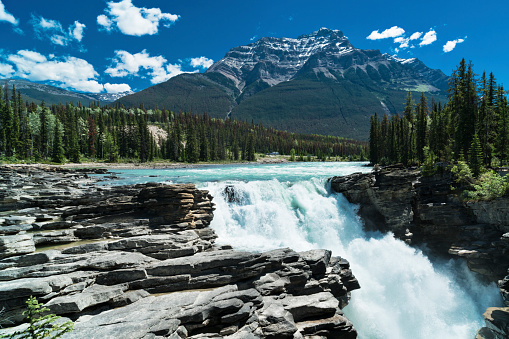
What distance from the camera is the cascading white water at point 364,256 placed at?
56.6ft

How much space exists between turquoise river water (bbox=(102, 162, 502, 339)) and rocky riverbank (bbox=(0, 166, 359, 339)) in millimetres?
4477

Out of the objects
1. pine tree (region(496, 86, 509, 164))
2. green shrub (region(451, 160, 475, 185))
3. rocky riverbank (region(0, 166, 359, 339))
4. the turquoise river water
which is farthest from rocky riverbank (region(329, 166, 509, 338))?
pine tree (region(496, 86, 509, 164))

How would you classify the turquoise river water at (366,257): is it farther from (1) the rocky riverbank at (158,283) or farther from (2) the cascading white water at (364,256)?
(1) the rocky riverbank at (158,283)

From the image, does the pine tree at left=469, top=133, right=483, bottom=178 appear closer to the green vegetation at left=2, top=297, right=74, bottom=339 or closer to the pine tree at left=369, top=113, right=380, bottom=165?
the green vegetation at left=2, top=297, right=74, bottom=339

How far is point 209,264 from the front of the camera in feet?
41.0

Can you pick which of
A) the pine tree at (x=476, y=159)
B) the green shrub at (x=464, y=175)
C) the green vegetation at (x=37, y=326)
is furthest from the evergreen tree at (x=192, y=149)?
the green vegetation at (x=37, y=326)

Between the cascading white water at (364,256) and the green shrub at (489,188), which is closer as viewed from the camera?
the cascading white water at (364,256)

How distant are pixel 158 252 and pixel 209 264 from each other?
12.1 feet

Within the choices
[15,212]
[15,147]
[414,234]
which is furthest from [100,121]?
[414,234]

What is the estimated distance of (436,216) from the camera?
26297 mm

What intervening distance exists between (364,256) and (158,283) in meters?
19.9

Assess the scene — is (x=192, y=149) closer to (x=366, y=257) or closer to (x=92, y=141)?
(x=92, y=141)

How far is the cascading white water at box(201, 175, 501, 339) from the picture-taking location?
1725cm

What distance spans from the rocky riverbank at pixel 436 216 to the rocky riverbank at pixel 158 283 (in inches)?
472
